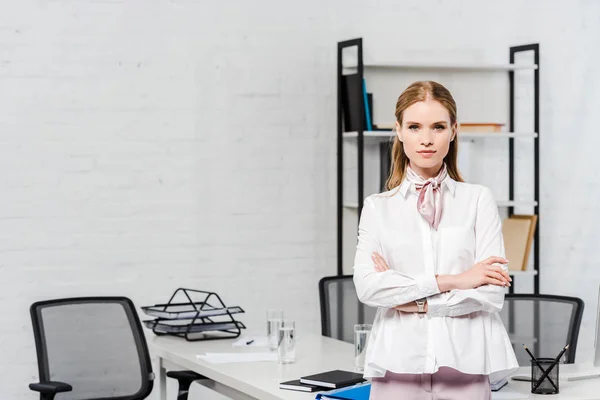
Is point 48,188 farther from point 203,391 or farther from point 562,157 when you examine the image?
point 562,157

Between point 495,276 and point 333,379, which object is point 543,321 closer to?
point 333,379

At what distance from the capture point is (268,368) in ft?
8.89

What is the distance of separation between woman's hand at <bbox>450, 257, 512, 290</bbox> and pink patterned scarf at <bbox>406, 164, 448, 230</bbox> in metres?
0.12

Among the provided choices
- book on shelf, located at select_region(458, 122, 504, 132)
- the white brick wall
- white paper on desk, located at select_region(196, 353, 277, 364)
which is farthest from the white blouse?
book on shelf, located at select_region(458, 122, 504, 132)

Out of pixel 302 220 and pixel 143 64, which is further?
pixel 302 220

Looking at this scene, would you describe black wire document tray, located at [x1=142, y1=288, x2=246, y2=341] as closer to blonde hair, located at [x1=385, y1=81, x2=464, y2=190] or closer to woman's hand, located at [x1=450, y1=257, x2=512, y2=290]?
blonde hair, located at [x1=385, y1=81, x2=464, y2=190]

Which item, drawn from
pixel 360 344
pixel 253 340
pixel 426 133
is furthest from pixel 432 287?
pixel 253 340

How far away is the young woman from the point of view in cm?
186

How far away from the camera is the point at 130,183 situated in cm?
398

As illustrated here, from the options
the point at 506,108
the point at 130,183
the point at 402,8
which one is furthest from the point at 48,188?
the point at 506,108

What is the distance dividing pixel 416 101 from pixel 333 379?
0.84 metres

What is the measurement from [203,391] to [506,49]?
2270 millimetres

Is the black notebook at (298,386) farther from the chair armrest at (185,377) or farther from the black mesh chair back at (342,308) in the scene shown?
the black mesh chair back at (342,308)

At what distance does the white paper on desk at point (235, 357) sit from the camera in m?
2.85
